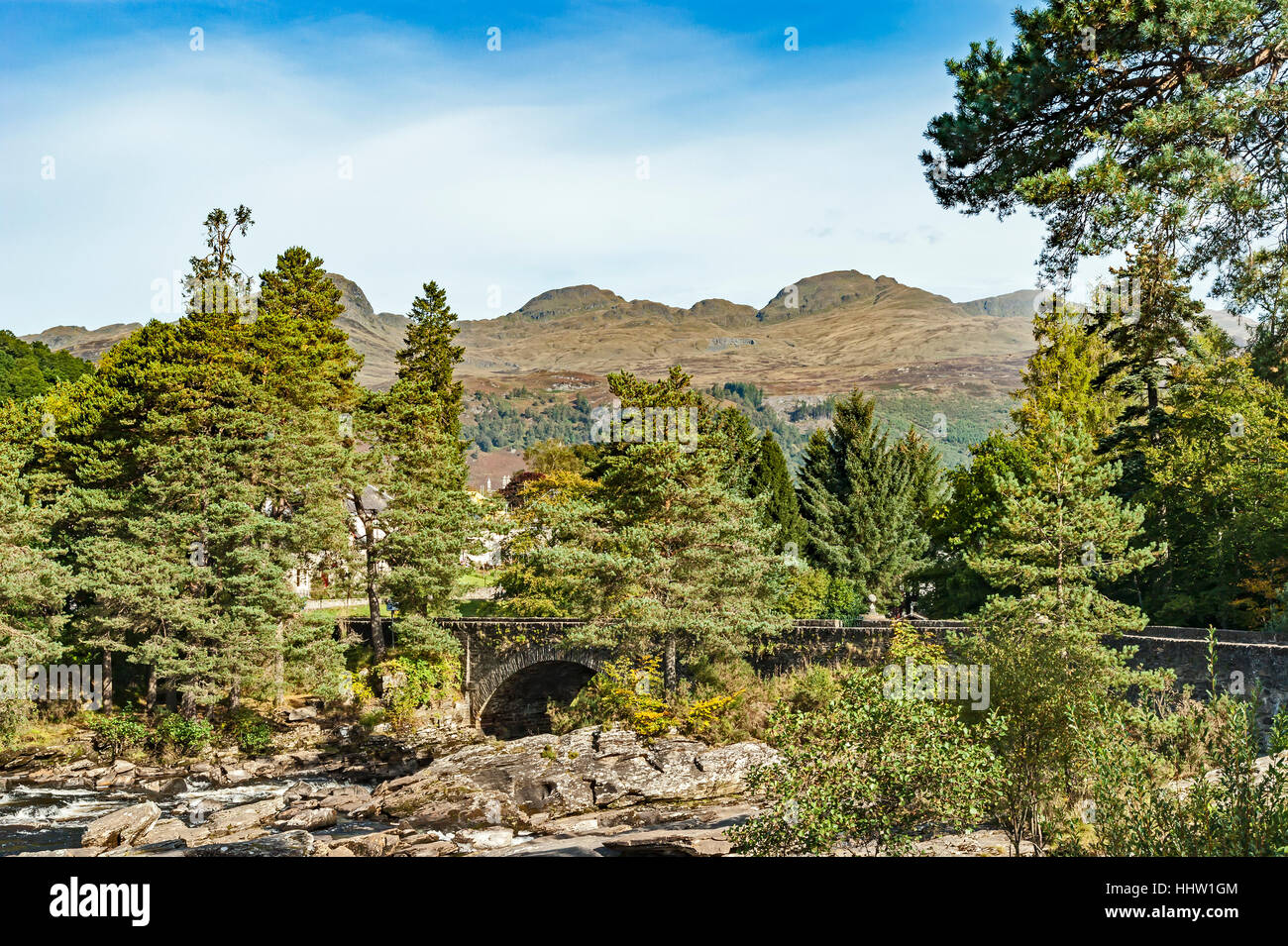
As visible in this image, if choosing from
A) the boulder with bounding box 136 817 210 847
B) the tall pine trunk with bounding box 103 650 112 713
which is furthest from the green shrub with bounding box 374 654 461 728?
the boulder with bounding box 136 817 210 847

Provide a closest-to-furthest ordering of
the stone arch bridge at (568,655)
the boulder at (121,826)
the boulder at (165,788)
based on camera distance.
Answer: the boulder at (121,826) < the stone arch bridge at (568,655) < the boulder at (165,788)

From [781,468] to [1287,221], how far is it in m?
45.1

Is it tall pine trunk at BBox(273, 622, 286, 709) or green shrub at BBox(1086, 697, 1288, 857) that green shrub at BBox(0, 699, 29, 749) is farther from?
green shrub at BBox(1086, 697, 1288, 857)

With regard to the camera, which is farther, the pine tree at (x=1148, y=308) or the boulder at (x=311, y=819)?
the boulder at (x=311, y=819)

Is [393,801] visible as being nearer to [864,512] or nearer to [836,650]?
[836,650]

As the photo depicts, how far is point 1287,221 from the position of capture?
12.4 meters

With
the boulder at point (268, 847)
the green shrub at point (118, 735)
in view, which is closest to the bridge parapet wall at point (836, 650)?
the green shrub at point (118, 735)

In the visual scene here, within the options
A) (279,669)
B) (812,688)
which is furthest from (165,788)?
(812,688)

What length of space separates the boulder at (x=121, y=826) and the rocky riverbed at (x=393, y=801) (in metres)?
0.04

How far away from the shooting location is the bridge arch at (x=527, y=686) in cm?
4225

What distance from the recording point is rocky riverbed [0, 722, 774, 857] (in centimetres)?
2544

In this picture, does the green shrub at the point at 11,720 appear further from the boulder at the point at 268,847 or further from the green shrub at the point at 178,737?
the boulder at the point at 268,847
